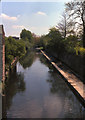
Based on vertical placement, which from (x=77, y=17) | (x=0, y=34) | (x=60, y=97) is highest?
(x=77, y=17)

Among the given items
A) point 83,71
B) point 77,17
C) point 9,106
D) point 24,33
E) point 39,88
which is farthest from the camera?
point 24,33

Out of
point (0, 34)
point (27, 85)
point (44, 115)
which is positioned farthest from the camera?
point (27, 85)

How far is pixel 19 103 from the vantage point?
801cm

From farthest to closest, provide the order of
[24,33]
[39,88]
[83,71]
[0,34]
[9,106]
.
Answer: [24,33]
[83,71]
[39,88]
[0,34]
[9,106]

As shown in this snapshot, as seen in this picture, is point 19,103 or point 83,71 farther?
point 83,71

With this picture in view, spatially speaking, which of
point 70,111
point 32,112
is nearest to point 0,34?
point 32,112

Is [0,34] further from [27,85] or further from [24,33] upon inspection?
[24,33]

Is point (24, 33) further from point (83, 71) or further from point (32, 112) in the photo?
point (32, 112)

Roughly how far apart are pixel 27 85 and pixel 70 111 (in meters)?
5.25

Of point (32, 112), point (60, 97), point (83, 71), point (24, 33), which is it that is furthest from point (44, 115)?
point (24, 33)

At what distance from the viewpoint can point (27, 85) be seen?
11633 mm

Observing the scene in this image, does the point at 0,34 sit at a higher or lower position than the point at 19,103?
higher

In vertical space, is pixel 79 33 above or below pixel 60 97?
above

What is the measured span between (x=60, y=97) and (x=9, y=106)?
3227mm
